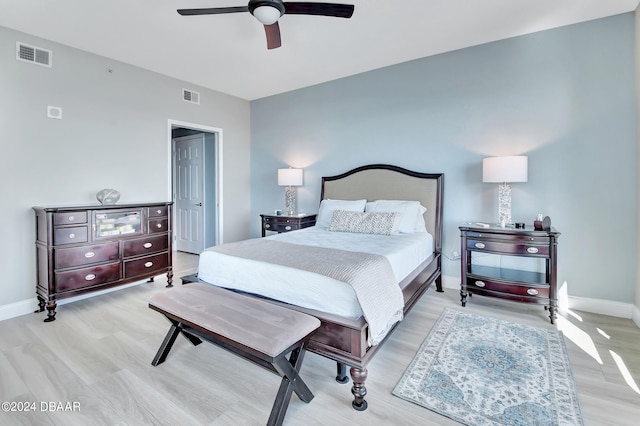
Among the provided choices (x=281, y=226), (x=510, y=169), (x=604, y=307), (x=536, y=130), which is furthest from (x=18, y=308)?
(x=604, y=307)

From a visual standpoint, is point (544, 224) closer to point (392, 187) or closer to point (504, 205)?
point (504, 205)

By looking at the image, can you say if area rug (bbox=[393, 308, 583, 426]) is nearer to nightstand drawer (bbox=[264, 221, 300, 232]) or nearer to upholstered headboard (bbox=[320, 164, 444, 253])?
upholstered headboard (bbox=[320, 164, 444, 253])

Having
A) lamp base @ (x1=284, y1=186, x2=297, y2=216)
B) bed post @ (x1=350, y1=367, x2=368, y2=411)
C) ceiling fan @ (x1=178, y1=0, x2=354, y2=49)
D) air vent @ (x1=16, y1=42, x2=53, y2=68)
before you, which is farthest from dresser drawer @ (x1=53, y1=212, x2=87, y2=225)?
bed post @ (x1=350, y1=367, x2=368, y2=411)

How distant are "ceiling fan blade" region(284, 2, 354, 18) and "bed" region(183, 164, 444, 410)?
1790 millimetres

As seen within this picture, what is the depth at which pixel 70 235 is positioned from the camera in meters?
3.12

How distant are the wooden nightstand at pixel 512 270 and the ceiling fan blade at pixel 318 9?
2323 millimetres

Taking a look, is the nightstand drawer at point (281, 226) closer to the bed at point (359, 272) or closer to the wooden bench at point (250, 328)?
the bed at point (359, 272)

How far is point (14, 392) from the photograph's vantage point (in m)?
1.91

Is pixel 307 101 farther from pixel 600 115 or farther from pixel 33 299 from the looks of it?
pixel 33 299

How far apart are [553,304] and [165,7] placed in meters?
4.42

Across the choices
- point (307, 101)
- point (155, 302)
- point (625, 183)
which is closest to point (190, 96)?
point (307, 101)

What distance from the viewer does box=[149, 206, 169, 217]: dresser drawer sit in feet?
12.5

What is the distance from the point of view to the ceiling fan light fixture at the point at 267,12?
7.20 ft

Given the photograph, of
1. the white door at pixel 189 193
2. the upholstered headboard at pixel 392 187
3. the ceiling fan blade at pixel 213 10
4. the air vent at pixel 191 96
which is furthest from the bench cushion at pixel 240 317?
the white door at pixel 189 193
